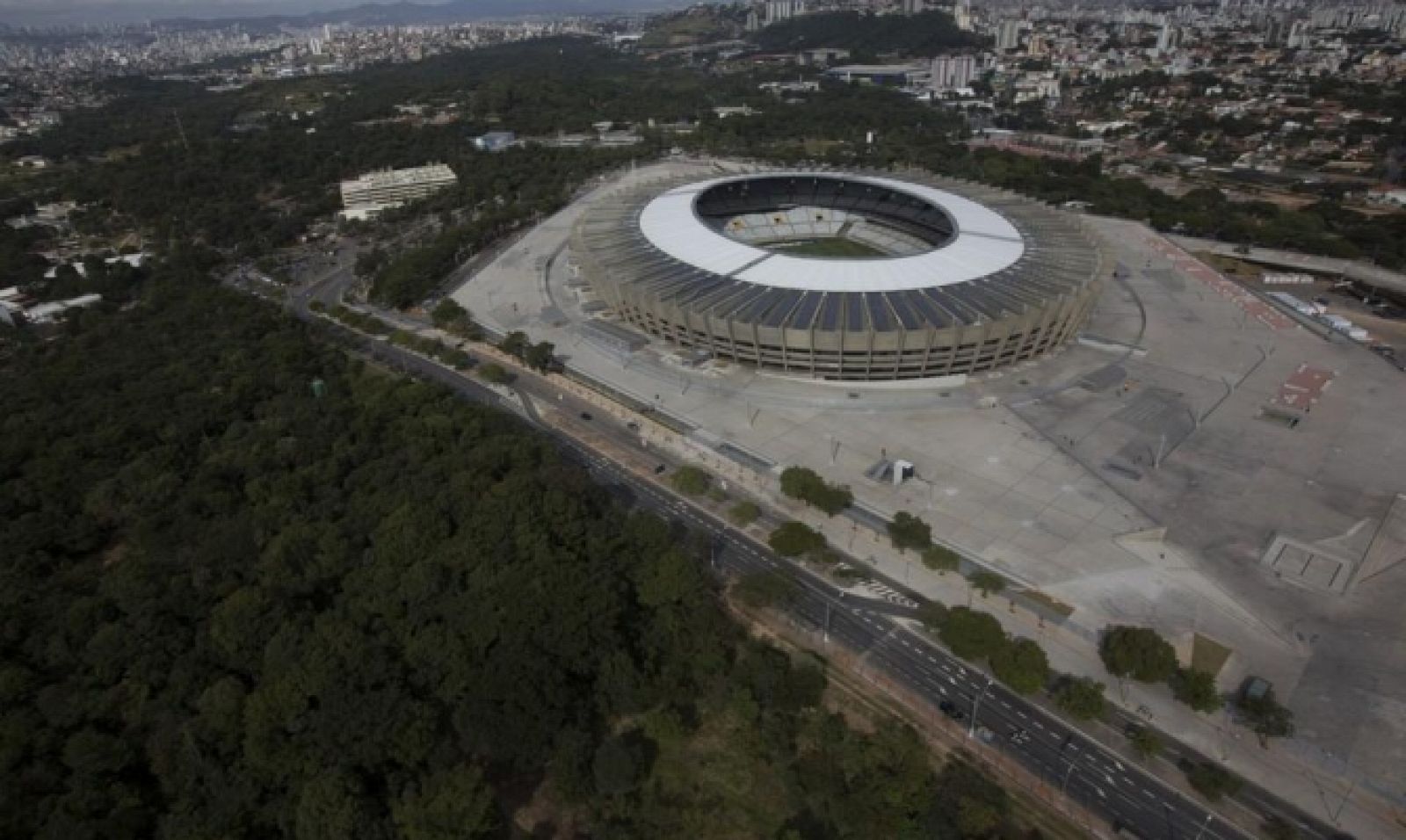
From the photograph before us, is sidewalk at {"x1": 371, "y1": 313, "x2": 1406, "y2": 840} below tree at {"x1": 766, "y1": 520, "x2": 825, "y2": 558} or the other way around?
below

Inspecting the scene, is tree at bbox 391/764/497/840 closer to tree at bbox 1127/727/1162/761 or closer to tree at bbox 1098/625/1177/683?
tree at bbox 1127/727/1162/761

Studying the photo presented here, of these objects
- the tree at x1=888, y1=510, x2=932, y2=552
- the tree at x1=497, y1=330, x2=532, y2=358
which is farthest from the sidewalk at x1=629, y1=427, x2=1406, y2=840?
the tree at x1=497, y1=330, x2=532, y2=358

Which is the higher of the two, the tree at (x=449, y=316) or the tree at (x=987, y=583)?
the tree at (x=449, y=316)

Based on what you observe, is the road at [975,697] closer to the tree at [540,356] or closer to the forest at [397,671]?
the forest at [397,671]

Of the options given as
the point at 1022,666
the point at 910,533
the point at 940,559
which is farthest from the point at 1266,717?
the point at 910,533

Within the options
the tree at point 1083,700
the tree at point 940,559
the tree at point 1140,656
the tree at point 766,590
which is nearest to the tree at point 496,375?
the tree at point 766,590

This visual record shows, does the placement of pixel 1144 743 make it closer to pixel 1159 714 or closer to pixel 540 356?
pixel 1159 714

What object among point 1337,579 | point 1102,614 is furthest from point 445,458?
point 1337,579
